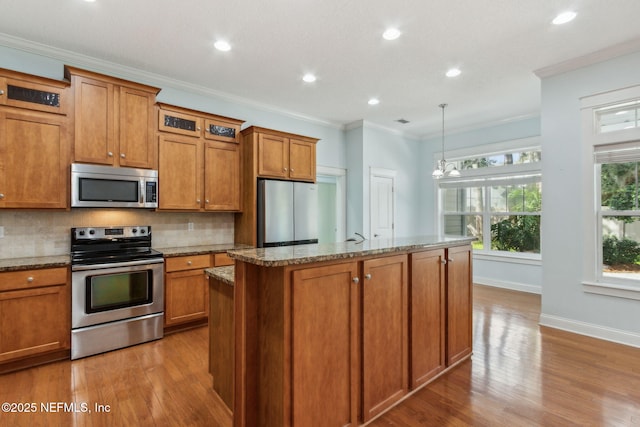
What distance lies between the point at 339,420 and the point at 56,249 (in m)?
3.25

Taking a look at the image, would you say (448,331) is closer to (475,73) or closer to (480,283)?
(475,73)

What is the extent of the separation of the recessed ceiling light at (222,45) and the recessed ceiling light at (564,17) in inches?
115

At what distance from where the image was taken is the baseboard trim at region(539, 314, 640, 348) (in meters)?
3.11

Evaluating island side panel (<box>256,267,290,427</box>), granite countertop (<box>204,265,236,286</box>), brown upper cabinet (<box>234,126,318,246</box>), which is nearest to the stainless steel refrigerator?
brown upper cabinet (<box>234,126,318,246</box>)

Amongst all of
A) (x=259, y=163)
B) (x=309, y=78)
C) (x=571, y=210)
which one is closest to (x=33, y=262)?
(x=259, y=163)

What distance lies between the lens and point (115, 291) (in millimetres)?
3037

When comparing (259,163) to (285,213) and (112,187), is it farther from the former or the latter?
(112,187)

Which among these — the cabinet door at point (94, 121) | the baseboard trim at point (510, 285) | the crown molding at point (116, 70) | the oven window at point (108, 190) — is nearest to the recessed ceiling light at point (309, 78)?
the crown molding at point (116, 70)

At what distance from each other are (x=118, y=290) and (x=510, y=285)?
585cm

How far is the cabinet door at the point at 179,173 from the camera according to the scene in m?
3.56

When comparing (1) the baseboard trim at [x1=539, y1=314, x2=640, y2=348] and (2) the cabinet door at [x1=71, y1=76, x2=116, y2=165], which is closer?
(2) the cabinet door at [x1=71, y1=76, x2=116, y2=165]

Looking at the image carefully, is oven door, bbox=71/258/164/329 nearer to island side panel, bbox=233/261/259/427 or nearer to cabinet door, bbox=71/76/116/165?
cabinet door, bbox=71/76/116/165

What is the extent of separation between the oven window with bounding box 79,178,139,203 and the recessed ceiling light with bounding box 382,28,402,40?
2.93m

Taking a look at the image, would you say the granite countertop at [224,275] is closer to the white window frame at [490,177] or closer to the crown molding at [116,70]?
the crown molding at [116,70]
